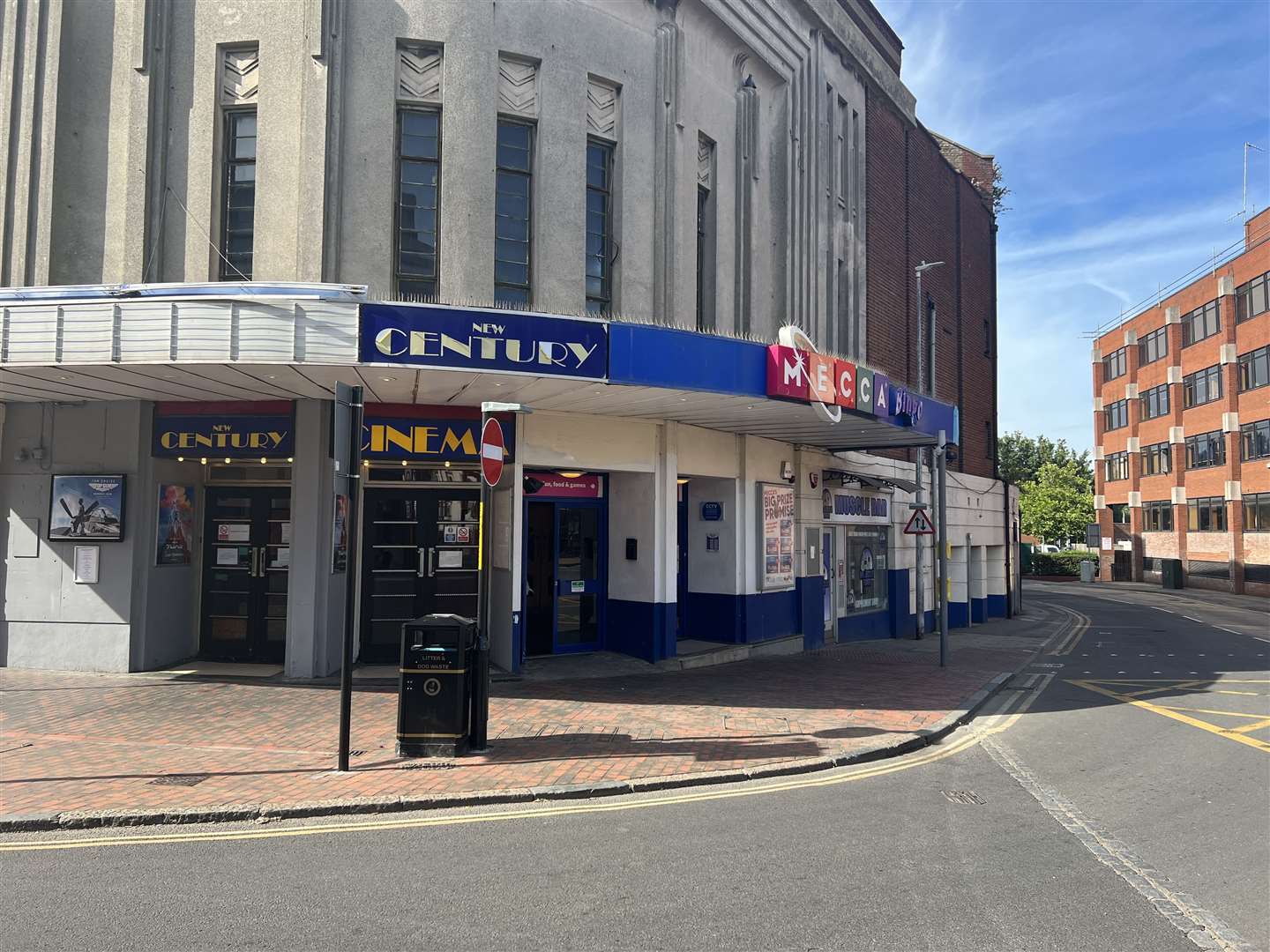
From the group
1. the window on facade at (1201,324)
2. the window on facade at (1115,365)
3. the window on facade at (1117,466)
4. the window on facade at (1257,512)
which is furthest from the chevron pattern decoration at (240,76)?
the window on facade at (1117,466)

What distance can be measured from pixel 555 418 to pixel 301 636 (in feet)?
15.1

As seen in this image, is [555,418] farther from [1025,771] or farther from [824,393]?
[1025,771]

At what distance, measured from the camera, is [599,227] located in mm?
13711

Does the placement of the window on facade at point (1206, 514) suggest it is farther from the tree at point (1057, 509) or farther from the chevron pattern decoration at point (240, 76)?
the chevron pattern decoration at point (240, 76)

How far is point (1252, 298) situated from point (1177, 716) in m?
41.9

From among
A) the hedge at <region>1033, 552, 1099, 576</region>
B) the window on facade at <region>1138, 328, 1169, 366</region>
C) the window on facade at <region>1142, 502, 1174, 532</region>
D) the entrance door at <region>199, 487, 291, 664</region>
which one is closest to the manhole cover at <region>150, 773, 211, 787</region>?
the entrance door at <region>199, 487, 291, 664</region>

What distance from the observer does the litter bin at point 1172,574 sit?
165 ft

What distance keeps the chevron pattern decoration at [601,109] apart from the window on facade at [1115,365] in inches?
2137

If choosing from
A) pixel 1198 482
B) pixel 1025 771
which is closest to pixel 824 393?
pixel 1025 771

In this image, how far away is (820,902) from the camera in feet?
16.4

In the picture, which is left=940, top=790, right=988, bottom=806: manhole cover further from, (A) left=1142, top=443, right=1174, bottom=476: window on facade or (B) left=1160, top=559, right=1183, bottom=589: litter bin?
(A) left=1142, top=443, right=1174, bottom=476: window on facade

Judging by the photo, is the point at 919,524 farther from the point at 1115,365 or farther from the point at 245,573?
the point at 1115,365

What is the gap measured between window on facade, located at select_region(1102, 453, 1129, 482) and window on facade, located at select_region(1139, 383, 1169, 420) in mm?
3495

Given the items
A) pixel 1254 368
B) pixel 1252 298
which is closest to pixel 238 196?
pixel 1254 368
